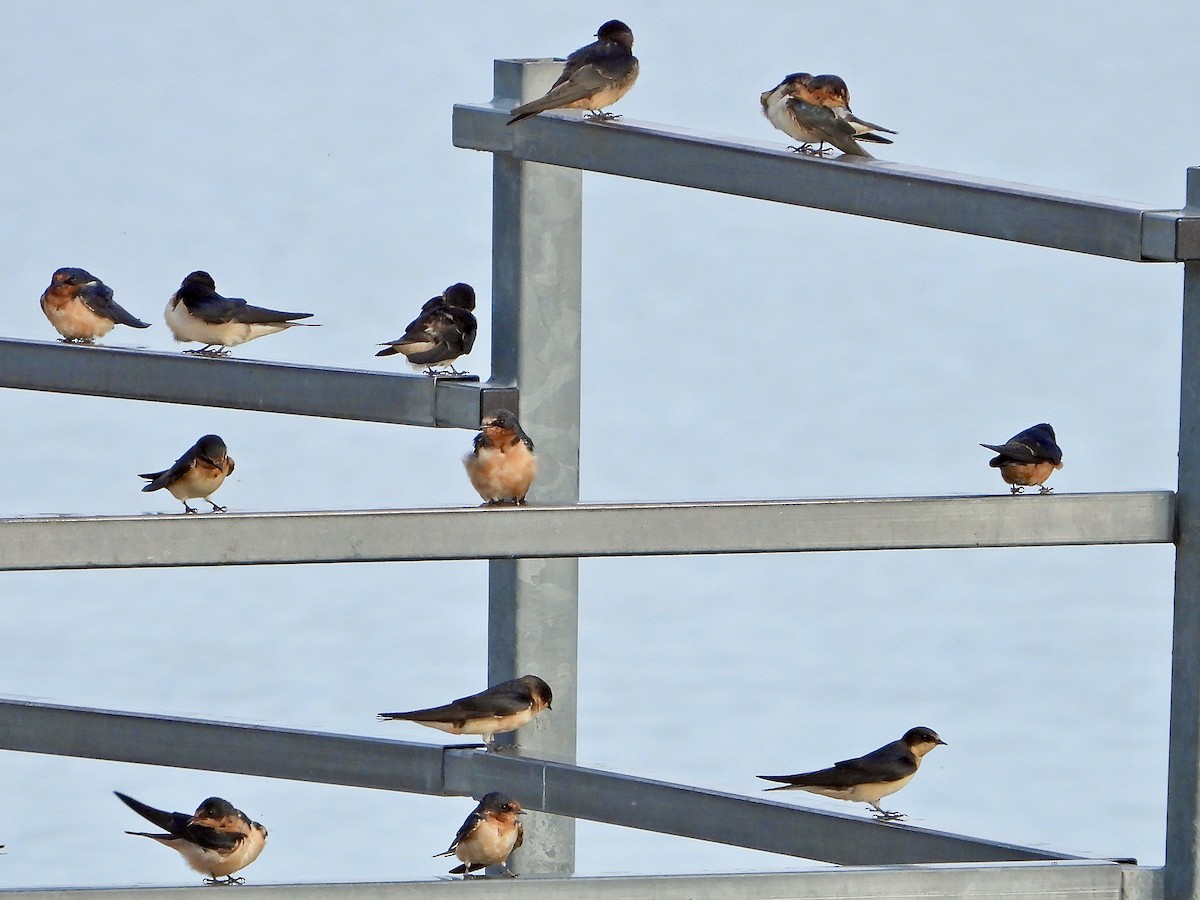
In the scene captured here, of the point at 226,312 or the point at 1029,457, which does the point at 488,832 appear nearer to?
the point at 1029,457

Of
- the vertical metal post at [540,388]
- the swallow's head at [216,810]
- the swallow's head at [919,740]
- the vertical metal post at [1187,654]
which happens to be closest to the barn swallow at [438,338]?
the vertical metal post at [540,388]

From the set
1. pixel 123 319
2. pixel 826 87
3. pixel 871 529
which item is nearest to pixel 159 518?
pixel 871 529

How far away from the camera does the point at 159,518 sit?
2092 millimetres

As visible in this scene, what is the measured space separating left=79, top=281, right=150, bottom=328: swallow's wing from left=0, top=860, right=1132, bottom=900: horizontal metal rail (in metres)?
2.69

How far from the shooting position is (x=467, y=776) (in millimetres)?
2971

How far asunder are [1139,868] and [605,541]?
26.8 inches

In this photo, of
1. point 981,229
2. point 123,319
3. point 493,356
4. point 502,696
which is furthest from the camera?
point 123,319

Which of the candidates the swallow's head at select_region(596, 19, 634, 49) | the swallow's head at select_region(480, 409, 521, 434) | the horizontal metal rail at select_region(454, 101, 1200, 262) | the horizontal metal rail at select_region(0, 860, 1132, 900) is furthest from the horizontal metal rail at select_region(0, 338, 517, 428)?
the horizontal metal rail at select_region(0, 860, 1132, 900)

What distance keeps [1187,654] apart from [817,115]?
1.07 metres

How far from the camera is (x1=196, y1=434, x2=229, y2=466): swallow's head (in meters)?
3.28

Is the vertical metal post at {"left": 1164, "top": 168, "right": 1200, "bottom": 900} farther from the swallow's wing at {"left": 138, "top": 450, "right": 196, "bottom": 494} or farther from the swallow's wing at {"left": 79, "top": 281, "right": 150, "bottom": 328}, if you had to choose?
the swallow's wing at {"left": 79, "top": 281, "right": 150, "bottom": 328}

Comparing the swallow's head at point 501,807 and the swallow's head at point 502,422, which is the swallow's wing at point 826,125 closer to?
the swallow's head at point 502,422

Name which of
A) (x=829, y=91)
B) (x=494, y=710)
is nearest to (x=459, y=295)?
(x=829, y=91)

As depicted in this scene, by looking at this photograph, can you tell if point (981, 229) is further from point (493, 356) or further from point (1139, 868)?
point (493, 356)
